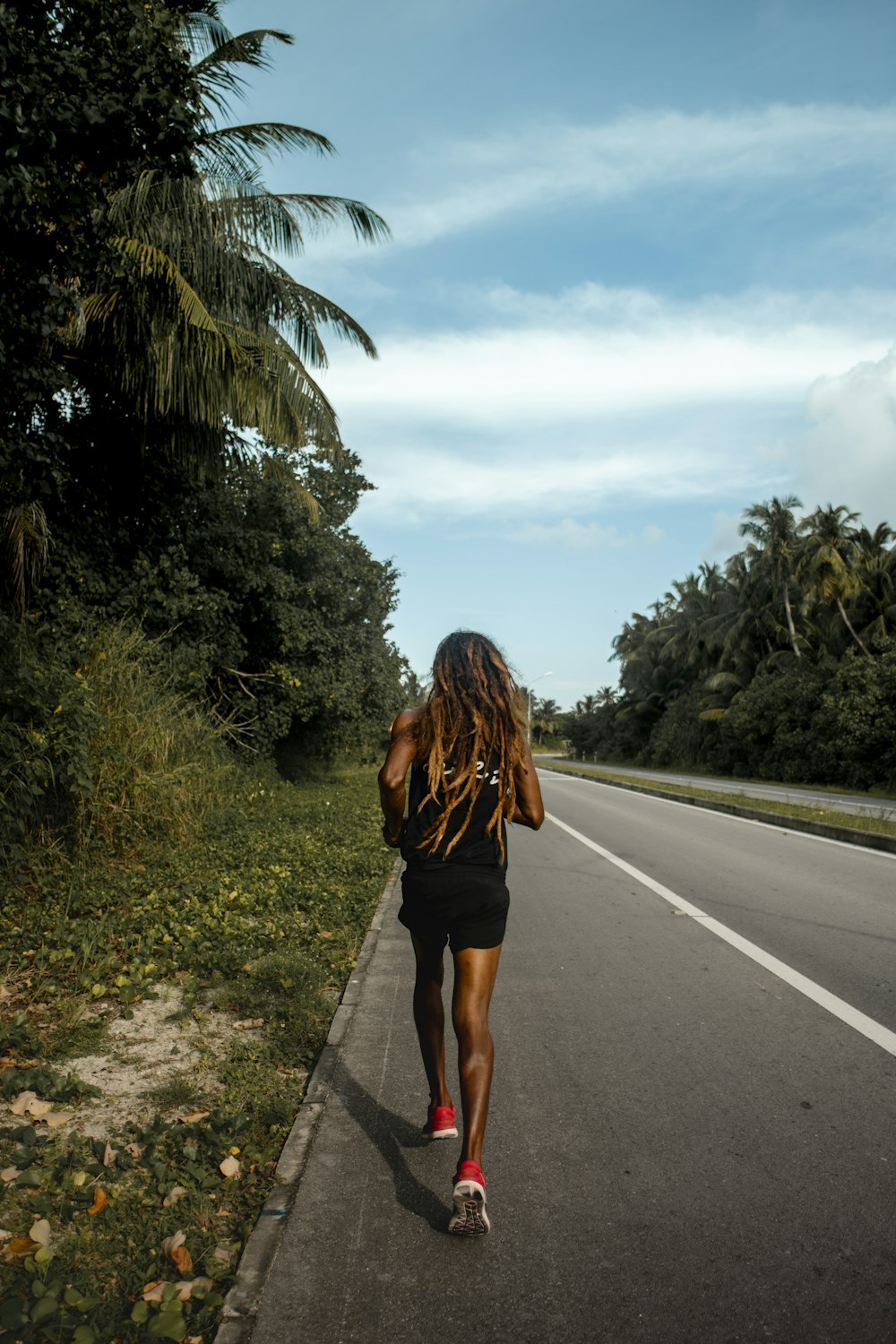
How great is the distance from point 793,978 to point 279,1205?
4123 millimetres

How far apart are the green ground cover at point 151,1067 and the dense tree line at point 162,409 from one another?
65.3 inches

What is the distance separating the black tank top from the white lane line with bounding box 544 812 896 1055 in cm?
268

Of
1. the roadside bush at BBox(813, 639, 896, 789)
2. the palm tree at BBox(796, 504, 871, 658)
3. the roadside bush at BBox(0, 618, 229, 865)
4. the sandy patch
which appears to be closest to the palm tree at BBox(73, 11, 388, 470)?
the roadside bush at BBox(0, 618, 229, 865)

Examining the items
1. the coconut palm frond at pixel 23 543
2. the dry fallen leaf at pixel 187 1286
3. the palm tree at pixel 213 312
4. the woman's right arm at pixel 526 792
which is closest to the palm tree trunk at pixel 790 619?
the palm tree at pixel 213 312

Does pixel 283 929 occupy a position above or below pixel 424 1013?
below

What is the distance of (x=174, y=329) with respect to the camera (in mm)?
11633

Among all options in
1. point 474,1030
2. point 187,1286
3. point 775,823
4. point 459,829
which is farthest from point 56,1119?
point 775,823

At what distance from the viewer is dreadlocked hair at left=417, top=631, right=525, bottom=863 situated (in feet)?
12.3

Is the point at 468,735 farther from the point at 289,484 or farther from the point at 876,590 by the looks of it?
the point at 876,590

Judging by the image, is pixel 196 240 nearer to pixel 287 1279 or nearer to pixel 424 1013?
pixel 424 1013

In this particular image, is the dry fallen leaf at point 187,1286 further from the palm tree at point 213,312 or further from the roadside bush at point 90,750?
the palm tree at point 213,312

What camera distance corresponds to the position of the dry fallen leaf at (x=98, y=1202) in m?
3.47

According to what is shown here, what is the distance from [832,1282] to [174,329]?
11.0 meters

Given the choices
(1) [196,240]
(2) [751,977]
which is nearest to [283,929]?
(2) [751,977]
